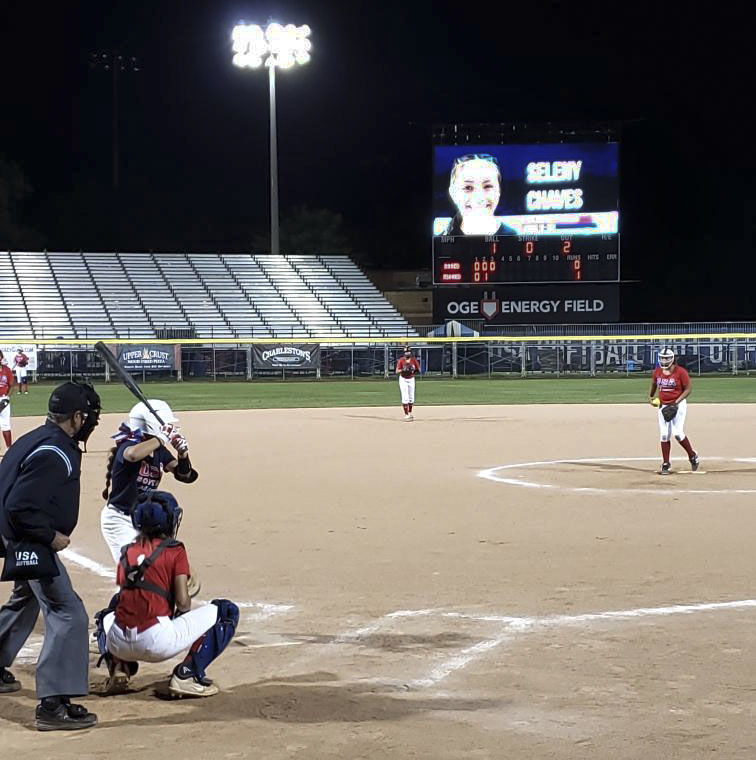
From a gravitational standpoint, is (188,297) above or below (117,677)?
above

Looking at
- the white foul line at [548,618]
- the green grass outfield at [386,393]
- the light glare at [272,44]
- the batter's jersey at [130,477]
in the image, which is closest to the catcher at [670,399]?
the white foul line at [548,618]

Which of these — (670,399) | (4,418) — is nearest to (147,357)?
(4,418)

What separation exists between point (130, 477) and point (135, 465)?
0.13 metres

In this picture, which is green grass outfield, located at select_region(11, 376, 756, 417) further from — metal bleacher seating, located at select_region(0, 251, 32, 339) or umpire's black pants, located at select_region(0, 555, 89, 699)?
umpire's black pants, located at select_region(0, 555, 89, 699)

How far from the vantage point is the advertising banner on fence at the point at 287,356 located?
50.8 meters

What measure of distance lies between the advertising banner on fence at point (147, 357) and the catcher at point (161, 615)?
4263cm

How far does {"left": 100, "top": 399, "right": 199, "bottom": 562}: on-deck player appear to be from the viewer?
7762 millimetres

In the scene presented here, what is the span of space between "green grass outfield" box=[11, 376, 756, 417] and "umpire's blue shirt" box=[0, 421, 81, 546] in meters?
26.8

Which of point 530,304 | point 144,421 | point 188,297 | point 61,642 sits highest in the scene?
point 188,297

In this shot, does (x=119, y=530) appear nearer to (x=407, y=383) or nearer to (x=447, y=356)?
(x=407, y=383)

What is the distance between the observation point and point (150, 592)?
6.38 meters

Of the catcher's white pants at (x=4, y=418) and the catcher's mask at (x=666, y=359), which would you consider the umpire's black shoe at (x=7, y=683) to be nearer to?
the catcher's mask at (x=666, y=359)

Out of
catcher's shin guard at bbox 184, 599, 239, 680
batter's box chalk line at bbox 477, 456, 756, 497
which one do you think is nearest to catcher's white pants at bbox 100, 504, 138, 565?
catcher's shin guard at bbox 184, 599, 239, 680

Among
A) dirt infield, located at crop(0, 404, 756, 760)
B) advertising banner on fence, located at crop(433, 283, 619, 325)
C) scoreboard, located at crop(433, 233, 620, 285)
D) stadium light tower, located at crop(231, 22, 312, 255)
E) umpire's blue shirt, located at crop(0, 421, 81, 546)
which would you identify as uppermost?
stadium light tower, located at crop(231, 22, 312, 255)
